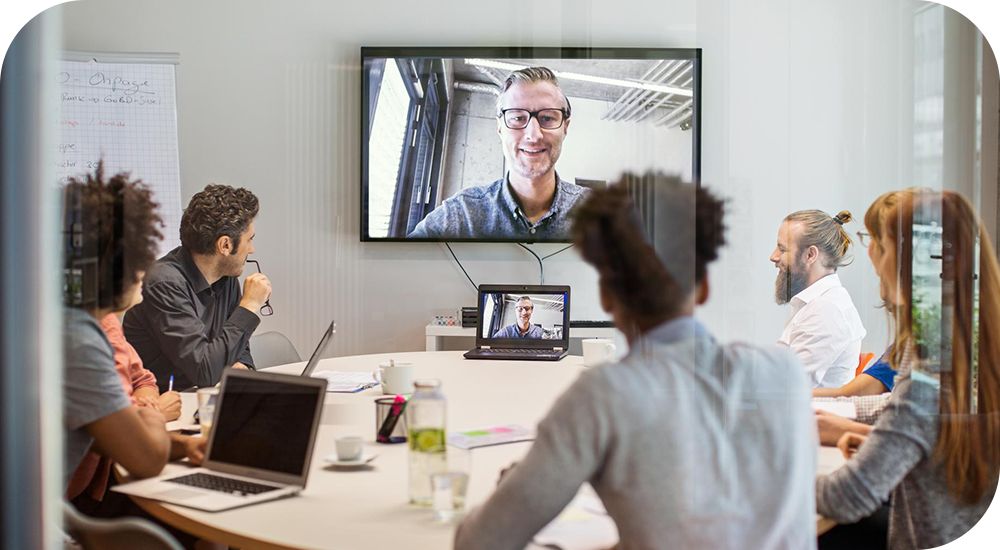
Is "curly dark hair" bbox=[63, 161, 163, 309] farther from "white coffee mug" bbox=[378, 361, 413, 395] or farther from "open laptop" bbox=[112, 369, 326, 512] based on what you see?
"white coffee mug" bbox=[378, 361, 413, 395]

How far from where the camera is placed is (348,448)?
1769mm

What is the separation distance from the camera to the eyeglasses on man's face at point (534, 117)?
1.88 m

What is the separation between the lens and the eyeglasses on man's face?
188cm

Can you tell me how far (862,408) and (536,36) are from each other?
109cm

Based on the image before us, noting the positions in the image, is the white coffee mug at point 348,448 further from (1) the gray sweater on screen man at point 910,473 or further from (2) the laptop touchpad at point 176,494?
(1) the gray sweater on screen man at point 910,473

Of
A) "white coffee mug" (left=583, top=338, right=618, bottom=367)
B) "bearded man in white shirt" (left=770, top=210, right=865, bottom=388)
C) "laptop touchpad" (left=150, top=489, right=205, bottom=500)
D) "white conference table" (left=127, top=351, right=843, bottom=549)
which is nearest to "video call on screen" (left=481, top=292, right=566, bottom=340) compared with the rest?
"white conference table" (left=127, top=351, right=843, bottom=549)

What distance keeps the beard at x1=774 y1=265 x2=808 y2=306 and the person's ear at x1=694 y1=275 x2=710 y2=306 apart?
27 centimetres

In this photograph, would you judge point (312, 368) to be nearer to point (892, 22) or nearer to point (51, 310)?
point (51, 310)

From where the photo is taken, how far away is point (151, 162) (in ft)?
7.26

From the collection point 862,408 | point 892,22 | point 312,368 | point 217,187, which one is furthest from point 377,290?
point 892,22

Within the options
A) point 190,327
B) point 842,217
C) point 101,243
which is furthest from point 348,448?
point 842,217

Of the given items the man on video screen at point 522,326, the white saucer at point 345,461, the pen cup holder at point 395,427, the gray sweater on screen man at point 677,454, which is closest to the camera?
the gray sweater on screen man at point 677,454

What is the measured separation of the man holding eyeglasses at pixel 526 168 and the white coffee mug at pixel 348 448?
1.65 ft

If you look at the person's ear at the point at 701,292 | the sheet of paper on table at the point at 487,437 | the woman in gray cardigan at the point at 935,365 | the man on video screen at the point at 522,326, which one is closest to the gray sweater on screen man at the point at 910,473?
the woman in gray cardigan at the point at 935,365
